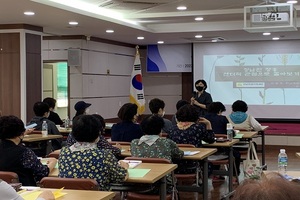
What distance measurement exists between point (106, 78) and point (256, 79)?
3899 millimetres

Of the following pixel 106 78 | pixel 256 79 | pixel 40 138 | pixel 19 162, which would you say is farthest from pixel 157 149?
pixel 256 79

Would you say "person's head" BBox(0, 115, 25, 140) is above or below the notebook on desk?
above

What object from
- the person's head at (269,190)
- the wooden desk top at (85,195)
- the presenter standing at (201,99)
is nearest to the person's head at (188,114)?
the wooden desk top at (85,195)

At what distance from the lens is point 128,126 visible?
5520 millimetres

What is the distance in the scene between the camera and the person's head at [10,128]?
3480mm

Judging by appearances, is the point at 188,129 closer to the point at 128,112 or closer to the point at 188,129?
the point at 188,129

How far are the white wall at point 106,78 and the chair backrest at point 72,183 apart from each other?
731cm

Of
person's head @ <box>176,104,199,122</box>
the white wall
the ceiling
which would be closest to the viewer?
person's head @ <box>176,104,199,122</box>

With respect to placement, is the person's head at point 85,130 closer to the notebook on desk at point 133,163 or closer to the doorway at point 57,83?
the notebook on desk at point 133,163

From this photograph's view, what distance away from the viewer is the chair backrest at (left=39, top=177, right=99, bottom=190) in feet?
10.2

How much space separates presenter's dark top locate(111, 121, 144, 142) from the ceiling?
7.26 ft

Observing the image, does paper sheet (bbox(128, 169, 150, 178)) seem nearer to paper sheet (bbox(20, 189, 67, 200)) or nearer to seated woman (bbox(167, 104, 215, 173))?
paper sheet (bbox(20, 189, 67, 200))

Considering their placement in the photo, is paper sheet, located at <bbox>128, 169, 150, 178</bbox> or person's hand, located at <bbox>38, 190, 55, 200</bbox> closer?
person's hand, located at <bbox>38, 190, 55, 200</bbox>

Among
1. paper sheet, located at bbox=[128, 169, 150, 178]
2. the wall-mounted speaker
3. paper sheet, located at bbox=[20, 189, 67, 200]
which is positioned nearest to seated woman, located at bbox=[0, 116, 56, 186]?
paper sheet, located at bbox=[20, 189, 67, 200]
